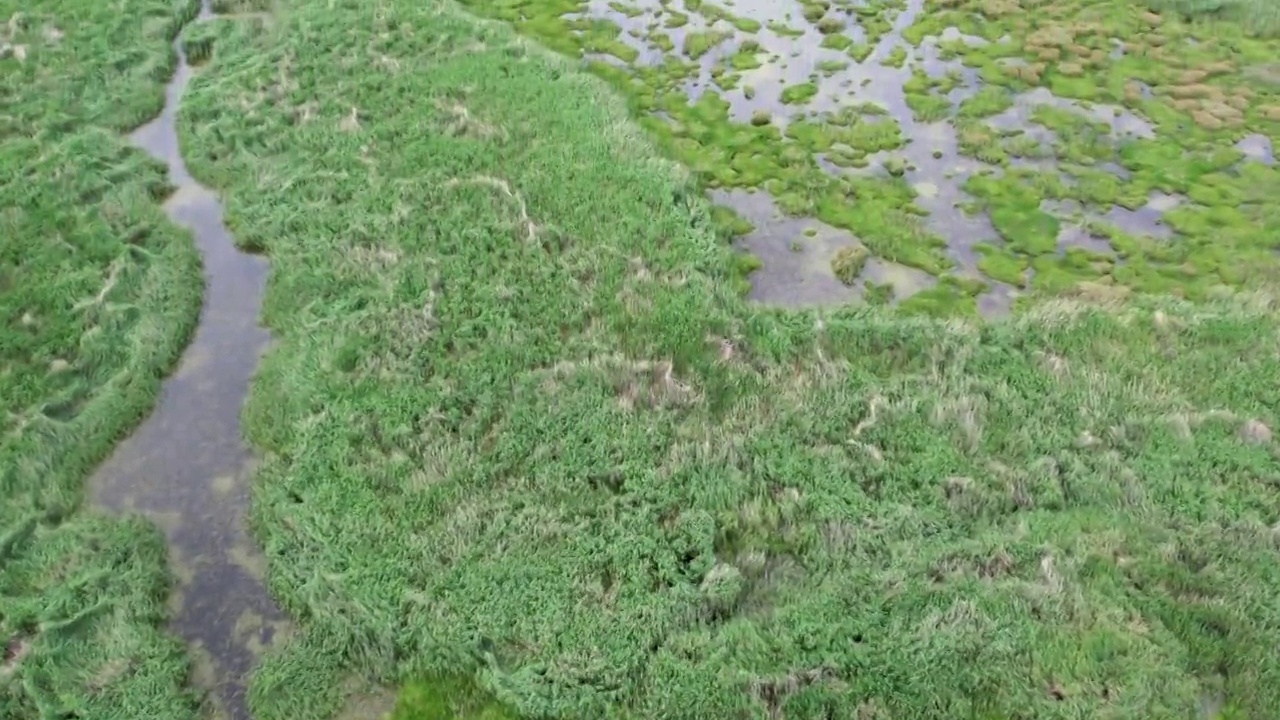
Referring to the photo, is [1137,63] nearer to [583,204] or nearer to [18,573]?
[583,204]

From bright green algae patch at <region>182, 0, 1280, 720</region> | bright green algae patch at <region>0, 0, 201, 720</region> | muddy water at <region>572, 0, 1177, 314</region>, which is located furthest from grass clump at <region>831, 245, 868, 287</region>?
bright green algae patch at <region>0, 0, 201, 720</region>

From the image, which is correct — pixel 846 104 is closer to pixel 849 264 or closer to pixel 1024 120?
pixel 1024 120

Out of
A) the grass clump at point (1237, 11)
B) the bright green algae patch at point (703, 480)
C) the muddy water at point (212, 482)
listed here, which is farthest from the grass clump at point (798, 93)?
the muddy water at point (212, 482)

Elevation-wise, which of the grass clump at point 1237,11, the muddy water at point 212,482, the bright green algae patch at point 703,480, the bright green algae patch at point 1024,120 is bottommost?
the muddy water at point 212,482

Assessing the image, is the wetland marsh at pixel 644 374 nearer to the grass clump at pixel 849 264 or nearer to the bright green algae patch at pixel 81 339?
the bright green algae patch at pixel 81 339

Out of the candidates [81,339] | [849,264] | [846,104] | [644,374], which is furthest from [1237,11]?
[81,339]

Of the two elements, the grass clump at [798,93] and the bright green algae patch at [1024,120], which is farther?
the grass clump at [798,93]
